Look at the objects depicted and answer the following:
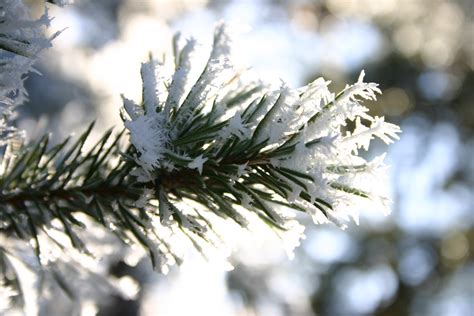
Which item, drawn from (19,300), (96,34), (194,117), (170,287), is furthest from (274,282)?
(96,34)

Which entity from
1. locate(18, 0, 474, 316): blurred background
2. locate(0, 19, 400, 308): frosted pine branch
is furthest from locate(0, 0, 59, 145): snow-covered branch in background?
locate(18, 0, 474, 316): blurred background

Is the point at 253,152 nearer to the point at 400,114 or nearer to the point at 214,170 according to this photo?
the point at 214,170

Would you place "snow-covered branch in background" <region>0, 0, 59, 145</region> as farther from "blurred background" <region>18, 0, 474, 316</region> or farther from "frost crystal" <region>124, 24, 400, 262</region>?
"blurred background" <region>18, 0, 474, 316</region>

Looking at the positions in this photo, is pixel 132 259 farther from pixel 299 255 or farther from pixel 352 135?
pixel 299 255

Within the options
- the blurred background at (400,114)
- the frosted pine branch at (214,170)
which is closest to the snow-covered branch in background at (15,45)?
the frosted pine branch at (214,170)

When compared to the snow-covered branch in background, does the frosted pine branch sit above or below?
below

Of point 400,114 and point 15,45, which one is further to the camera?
point 400,114

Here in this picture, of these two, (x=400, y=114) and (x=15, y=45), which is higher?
(x=15, y=45)

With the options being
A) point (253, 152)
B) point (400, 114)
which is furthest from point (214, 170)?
point (400, 114)

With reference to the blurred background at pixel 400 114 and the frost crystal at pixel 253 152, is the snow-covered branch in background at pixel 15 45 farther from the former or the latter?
the blurred background at pixel 400 114
